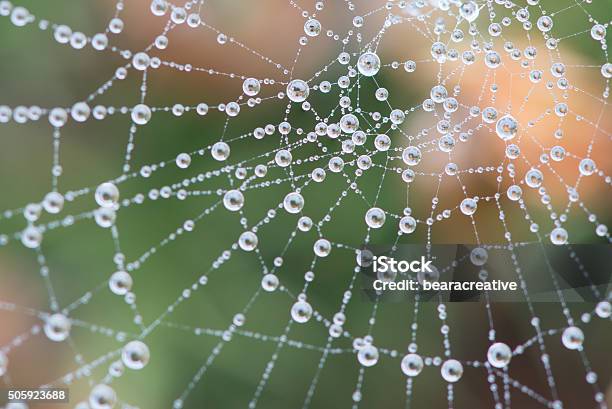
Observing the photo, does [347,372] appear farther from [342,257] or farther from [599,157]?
[599,157]

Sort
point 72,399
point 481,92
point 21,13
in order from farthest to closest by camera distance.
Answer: point 481,92, point 72,399, point 21,13

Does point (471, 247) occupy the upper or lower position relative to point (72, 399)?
upper

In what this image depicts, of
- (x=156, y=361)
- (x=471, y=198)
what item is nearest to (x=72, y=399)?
(x=156, y=361)

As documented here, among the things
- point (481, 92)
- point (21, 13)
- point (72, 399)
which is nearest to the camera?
point (21, 13)

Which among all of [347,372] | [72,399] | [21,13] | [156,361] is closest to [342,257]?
[347,372]

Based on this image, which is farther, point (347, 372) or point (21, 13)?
point (347, 372)

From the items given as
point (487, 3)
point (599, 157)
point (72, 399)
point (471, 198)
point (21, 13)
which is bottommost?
point (72, 399)

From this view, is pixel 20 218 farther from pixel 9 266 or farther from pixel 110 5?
pixel 110 5
